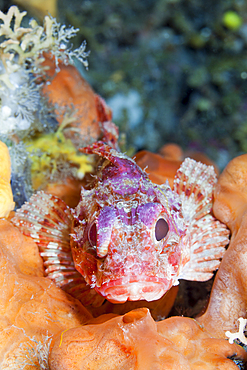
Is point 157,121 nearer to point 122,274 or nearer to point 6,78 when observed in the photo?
point 6,78

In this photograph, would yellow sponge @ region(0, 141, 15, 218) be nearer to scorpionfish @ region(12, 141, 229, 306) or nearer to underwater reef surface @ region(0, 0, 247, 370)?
underwater reef surface @ region(0, 0, 247, 370)

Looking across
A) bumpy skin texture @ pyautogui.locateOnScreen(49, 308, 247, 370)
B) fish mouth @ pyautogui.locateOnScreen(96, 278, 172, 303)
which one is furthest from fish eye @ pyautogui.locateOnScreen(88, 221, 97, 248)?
bumpy skin texture @ pyautogui.locateOnScreen(49, 308, 247, 370)

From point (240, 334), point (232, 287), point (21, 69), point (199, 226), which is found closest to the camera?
point (240, 334)

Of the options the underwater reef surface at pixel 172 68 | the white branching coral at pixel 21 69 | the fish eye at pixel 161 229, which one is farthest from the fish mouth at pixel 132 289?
the underwater reef surface at pixel 172 68

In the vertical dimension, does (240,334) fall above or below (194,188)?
below

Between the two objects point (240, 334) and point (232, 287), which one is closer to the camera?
point (240, 334)

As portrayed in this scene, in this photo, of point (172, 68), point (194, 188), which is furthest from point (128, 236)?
point (172, 68)

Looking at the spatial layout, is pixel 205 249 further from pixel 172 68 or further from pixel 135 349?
pixel 172 68

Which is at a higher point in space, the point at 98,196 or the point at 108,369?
the point at 98,196

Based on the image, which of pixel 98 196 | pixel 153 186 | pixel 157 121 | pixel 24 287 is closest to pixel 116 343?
pixel 24 287
